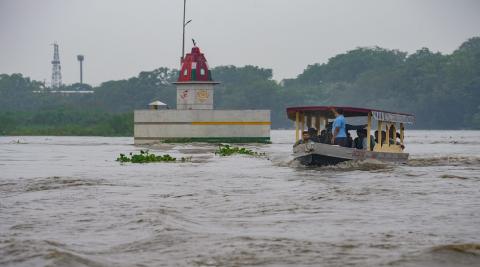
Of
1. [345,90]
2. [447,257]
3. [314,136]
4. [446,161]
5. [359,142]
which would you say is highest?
[345,90]

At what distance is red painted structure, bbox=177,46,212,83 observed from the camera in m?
53.6

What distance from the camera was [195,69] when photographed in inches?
2115

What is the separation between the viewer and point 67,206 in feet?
53.7

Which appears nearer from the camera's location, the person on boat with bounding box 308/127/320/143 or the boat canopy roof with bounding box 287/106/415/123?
the person on boat with bounding box 308/127/320/143

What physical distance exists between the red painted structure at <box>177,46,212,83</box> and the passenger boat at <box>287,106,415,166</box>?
23.1 meters

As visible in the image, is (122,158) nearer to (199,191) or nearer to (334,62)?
(199,191)

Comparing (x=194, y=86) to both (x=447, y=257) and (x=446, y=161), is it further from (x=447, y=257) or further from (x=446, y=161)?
(x=447, y=257)

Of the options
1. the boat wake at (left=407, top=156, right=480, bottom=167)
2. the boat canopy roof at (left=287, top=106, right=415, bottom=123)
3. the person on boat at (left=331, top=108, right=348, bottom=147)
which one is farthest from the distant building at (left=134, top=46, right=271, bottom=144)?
the person on boat at (left=331, top=108, right=348, bottom=147)

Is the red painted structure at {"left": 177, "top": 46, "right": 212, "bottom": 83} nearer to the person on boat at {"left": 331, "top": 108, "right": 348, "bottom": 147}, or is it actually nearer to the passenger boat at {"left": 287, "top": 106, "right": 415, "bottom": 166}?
the passenger boat at {"left": 287, "top": 106, "right": 415, "bottom": 166}

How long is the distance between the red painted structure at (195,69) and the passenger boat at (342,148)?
911 inches

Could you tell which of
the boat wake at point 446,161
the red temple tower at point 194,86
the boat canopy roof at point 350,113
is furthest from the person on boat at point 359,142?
the red temple tower at point 194,86

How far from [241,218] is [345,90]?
134226 mm

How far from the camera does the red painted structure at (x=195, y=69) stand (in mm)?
53562

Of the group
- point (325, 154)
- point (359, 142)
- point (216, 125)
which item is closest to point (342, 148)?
point (325, 154)
